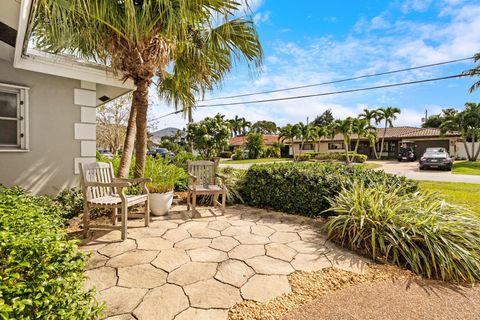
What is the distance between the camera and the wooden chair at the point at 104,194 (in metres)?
3.39

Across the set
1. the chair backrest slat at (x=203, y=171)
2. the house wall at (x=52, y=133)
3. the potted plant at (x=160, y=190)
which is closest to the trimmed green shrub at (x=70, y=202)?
the house wall at (x=52, y=133)

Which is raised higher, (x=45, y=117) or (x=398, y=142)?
(x=398, y=142)

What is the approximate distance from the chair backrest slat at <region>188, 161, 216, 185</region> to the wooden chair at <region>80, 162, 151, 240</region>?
1.26 metres

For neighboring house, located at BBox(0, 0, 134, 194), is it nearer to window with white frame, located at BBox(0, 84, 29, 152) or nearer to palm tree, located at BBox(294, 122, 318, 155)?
window with white frame, located at BBox(0, 84, 29, 152)

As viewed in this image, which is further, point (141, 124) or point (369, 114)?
point (369, 114)

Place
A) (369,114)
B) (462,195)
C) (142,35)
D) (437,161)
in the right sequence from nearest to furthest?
1. (142,35)
2. (462,195)
3. (437,161)
4. (369,114)

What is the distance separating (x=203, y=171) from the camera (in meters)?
5.31

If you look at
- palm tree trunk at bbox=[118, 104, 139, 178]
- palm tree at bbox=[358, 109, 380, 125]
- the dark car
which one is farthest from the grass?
palm tree trunk at bbox=[118, 104, 139, 178]

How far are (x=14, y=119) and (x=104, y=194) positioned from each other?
2.21m

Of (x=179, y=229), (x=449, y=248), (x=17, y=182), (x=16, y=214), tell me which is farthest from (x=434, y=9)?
(x=17, y=182)

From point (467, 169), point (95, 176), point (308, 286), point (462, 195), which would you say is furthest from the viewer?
point (467, 169)

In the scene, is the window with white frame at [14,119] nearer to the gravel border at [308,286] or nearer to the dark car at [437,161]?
the gravel border at [308,286]

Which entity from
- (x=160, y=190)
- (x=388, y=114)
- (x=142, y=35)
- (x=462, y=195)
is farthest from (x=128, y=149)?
(x=388, y=114)

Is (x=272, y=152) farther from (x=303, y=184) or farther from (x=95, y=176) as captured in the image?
(x=95, y=176)
